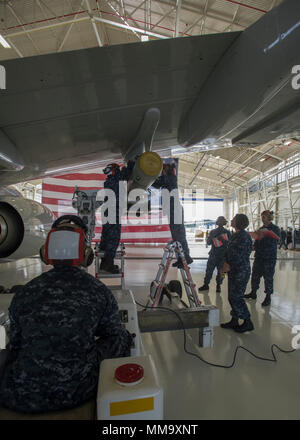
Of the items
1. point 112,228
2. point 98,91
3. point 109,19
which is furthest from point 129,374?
point 109,19

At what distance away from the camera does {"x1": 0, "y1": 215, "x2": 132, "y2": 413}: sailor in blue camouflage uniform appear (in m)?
1.14

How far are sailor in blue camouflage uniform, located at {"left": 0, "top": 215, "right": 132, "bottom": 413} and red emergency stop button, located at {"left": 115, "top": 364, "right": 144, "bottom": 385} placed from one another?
26 cm

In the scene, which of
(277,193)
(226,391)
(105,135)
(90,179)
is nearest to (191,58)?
(105,135)

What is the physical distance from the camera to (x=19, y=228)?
2.97 metres

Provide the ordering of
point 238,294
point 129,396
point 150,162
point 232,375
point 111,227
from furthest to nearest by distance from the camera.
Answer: point 238,294, point 111,227, point 150,162, point 232,375, point 129,396

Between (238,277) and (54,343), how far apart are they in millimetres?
2686

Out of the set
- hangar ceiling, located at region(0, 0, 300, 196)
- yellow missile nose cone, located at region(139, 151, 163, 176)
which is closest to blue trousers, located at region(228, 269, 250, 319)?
yellow missile nose cone, located at region(139, 151, 163, 176)

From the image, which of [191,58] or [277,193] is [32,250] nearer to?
[191,58]

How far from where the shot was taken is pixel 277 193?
2169 centimetres

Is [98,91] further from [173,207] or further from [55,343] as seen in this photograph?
[55,343]

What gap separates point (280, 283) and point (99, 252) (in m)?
5.05

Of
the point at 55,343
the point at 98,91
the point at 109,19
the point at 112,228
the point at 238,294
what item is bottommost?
the point at 238,294

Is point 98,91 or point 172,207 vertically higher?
point 98,91

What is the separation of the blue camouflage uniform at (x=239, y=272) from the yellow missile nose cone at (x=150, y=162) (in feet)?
5.71
